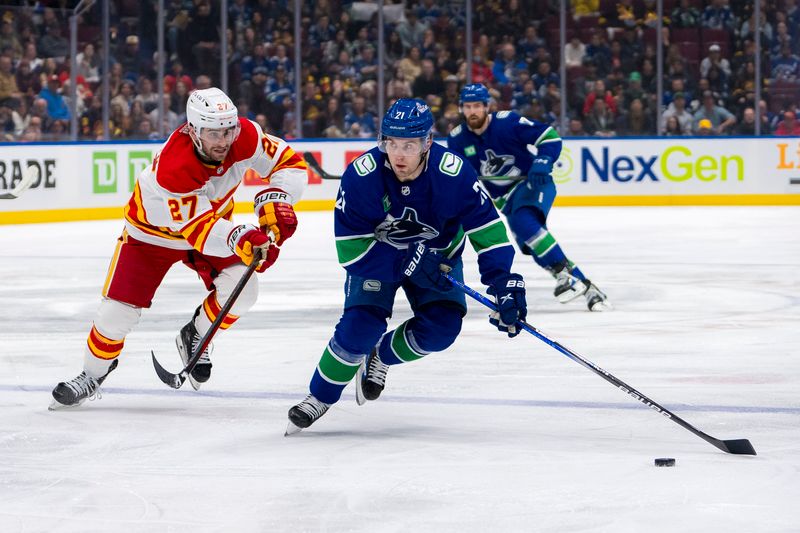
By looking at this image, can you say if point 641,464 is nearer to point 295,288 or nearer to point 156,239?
point 156,239

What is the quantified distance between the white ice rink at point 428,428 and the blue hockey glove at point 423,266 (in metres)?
0.43

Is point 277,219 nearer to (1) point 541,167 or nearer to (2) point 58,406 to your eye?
(2) point 58,406

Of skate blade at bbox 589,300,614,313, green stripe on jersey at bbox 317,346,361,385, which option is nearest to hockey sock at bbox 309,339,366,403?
green stripe on jersey at bbox 317,346,361,385

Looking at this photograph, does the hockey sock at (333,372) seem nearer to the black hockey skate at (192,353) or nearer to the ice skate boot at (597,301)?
the black hockey skate at (192,353)

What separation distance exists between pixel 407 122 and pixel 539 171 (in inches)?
137

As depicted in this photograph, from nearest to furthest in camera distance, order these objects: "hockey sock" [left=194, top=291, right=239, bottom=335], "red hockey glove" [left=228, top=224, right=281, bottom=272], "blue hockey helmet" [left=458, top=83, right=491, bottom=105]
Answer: "red hockey glove" [left=228, top=224, right=281, bottom=272] → "hockey sock" [left=194, top=291, right=239, bottom=335] → "blue hockey helmet" [left=458, top=83, right=491, bottom=105]

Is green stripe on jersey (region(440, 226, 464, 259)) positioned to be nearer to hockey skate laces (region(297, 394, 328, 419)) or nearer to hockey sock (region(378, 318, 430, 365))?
hockey sock (region(378, 318, 430, 365))

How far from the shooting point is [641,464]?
3570 millimetres

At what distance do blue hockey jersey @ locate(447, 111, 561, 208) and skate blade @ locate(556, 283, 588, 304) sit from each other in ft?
2.03

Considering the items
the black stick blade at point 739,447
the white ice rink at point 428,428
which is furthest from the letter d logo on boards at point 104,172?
the black stick blade at point 739,447

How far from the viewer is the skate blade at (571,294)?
703 cm

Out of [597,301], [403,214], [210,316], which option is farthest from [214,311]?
[597,301]

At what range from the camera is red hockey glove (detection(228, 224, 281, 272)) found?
426 cm

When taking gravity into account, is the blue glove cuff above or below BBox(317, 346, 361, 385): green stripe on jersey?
above
